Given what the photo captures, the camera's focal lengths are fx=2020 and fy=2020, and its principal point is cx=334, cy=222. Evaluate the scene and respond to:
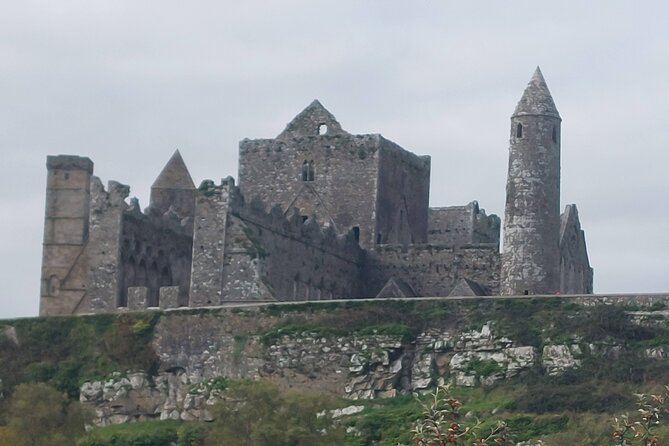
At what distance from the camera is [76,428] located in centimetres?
5944

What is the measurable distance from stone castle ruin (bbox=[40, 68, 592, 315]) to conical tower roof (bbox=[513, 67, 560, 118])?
48 millimetres

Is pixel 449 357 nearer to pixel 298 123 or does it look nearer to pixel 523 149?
pixel 523 149

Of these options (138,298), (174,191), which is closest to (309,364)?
(138,298)

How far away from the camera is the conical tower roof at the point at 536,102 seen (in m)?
68.1

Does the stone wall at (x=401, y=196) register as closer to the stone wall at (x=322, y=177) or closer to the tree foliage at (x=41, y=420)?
the stone wall at (x=322, y=177)

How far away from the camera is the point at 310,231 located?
73875 millimetres

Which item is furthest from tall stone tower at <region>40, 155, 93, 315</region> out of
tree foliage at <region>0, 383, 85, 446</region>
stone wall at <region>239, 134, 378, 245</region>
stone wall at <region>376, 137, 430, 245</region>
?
stone wall at <region>376, 137, 430, 245</region>

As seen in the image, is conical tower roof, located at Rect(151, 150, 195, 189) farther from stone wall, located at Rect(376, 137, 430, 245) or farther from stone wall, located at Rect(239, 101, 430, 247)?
stone wall, located at Rect(376, 137, 430, 245)

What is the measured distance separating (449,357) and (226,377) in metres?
7.40

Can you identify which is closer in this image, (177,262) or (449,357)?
(449,357)

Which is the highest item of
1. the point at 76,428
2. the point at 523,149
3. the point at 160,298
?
the point at 523,149

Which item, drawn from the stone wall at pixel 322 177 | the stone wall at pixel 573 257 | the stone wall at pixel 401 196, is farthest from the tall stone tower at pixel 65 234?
the stone wall at pixel 573 257

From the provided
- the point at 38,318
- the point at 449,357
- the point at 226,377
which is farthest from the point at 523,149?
the point at 38,318

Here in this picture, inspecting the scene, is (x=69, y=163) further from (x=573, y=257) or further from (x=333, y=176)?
(x=573, y=257)
